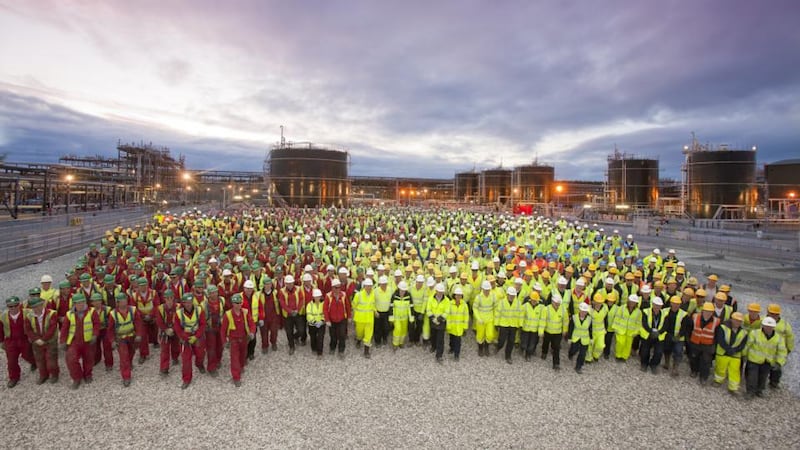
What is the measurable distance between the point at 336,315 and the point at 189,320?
8.46 ft

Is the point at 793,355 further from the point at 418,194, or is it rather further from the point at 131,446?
the point at 418,194

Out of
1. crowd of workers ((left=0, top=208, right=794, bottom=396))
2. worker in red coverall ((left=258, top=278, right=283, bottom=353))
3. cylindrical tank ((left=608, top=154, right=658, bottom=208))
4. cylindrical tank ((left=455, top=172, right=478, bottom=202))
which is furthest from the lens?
cylindrical tank ((left=455, top=172, right=478, bottom=202))

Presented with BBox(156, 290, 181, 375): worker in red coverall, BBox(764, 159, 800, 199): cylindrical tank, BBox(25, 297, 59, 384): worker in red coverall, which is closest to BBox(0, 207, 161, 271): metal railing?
BBox(25, 297, 59, 384): worker in red coverall

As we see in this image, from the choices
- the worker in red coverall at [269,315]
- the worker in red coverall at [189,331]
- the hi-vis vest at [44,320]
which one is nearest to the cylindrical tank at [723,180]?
the worker in red coverall at [269,315]


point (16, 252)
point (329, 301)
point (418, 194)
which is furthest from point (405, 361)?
point (418, 194)

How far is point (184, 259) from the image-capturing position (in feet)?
35.9

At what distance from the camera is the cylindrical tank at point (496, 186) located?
56.2 m

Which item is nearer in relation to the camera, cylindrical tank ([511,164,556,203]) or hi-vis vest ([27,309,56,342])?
hi-vis vest ([27,309,56,342])

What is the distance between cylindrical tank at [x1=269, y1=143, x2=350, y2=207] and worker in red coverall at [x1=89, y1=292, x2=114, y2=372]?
2997 cm

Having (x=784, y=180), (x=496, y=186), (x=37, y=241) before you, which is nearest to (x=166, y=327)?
(x=37, y=241)

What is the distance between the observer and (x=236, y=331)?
22.5ft

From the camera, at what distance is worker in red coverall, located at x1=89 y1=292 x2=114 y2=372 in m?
6.61

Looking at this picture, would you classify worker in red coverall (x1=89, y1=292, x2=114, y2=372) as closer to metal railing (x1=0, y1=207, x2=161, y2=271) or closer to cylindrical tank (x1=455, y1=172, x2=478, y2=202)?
metal railing (x1=0, y1=207, x2=161, y2=271)

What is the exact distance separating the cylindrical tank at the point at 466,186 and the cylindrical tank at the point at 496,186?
16.3ft
